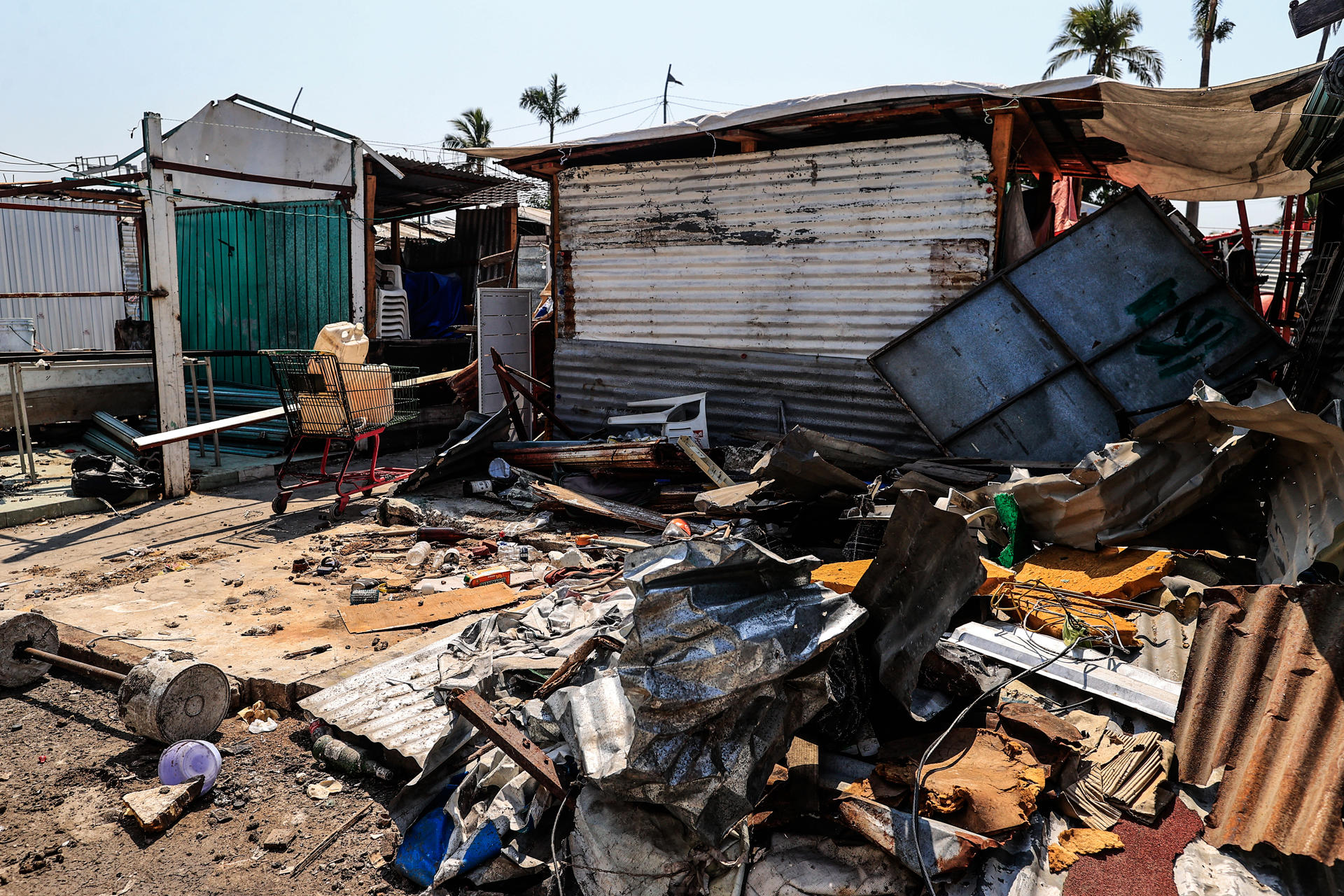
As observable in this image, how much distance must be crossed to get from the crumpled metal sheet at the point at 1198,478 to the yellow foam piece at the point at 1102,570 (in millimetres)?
104

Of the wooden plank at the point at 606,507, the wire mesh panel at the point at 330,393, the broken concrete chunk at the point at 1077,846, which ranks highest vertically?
the wire mesh panel at the point at 330,393

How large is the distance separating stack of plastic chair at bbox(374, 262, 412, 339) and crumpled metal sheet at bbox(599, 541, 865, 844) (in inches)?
473

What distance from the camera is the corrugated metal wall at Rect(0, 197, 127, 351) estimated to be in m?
17.3

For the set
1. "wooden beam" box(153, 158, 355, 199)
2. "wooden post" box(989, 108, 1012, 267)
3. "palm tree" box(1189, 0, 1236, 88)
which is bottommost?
"wooden post" box(989, 108, 1012, 267)

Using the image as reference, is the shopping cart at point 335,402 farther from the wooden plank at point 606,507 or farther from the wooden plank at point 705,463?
the wooden plank at point 705,463

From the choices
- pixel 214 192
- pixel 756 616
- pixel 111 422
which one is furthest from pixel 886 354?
pixel 214 192

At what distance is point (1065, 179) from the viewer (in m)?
10.7

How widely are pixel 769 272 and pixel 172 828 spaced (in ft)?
22.3

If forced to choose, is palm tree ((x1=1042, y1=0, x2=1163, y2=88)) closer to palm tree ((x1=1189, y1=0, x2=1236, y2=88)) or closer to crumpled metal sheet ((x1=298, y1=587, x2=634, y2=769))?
palm tree ((x1=1189, y1=0, x2=1236, y2=88))

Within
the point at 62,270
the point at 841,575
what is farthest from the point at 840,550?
the point at 62,270

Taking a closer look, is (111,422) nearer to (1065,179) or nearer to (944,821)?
(944,821)

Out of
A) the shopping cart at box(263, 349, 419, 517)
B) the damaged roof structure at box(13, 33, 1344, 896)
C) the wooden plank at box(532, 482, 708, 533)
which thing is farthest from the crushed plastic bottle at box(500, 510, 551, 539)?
the shopping cart at box(263, 349, 419, 517)

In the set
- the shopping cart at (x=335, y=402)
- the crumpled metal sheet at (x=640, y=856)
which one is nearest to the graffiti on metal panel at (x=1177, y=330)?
the crumpled metal sheet at (x=640, y=856)

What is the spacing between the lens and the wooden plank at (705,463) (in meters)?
7.54
